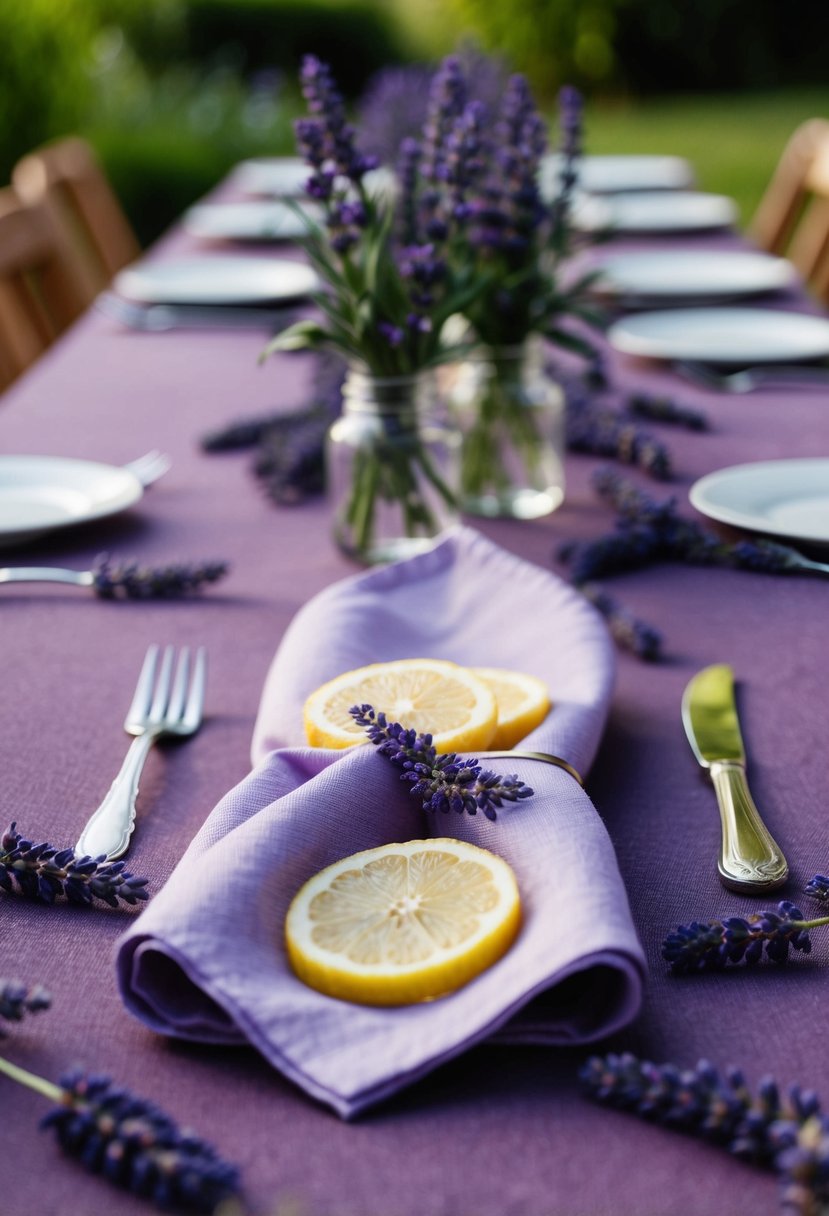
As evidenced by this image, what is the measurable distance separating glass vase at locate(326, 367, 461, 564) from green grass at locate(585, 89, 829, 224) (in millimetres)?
7851

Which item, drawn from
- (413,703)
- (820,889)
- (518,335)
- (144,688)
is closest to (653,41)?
(518,335)

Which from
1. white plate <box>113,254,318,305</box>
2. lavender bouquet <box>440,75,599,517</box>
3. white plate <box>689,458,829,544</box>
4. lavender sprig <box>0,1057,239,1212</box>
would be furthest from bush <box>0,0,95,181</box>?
lavender sprig <box>0,1057,239,1212</box>

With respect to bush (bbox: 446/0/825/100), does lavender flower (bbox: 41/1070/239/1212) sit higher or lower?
higher

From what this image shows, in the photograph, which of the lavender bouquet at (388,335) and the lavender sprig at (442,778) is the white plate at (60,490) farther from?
the lavender sprig at (442,778)

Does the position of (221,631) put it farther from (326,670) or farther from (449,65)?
(449,65)

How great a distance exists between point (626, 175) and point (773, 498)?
3.05 metres

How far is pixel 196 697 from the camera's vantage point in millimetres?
1088

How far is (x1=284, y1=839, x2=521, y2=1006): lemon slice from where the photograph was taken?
2.18ft

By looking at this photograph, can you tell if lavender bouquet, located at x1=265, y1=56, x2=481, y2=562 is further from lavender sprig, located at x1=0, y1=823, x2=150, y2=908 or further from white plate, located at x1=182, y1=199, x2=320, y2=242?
white plate, located at x1=182, y1=199, x2=320, y2=242

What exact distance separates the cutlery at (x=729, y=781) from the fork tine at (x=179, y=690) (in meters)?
0.39

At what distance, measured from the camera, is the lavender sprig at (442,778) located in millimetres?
764

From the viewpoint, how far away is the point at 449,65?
1.41m

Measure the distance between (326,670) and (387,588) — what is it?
0.58 ft

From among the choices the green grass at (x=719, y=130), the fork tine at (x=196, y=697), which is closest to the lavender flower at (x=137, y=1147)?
the fork tine at (x=196, y=697)
